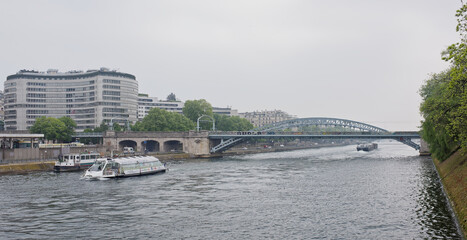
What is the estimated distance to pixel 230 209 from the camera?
3058 centimetres

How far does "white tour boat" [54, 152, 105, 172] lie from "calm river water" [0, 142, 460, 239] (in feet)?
44.9

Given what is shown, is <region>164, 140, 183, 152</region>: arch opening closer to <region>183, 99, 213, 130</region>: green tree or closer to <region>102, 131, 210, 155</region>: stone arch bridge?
<region>102, 131, 210, 155</region>: stone arch bridge

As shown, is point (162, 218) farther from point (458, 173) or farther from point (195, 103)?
point (195, 103)

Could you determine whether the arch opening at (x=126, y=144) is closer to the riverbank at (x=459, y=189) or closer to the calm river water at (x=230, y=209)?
the calm river water at (x=230, y=209)

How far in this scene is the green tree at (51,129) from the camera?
10381cm

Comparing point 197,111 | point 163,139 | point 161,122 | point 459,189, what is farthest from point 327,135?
point 459,189

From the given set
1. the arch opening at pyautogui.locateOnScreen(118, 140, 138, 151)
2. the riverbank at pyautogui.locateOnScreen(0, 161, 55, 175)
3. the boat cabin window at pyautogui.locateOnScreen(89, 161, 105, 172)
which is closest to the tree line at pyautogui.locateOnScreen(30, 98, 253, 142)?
the arch opening at pyautogui.locateOnScreen(118, 140, 138, 151)

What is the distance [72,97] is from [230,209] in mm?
141779

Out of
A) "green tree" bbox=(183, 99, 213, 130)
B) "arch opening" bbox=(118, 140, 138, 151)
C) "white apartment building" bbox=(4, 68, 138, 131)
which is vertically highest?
"white apartment building" bbox=(4, 68, 138, 131)

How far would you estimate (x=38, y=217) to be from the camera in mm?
28234

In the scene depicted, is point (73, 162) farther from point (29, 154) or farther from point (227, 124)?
point (227, 124)

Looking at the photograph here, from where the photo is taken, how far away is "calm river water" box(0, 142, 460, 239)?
2386 cm

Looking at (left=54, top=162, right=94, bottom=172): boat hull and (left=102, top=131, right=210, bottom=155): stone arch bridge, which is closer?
(left=54, top=162, right=94, bottom=172): boat hull

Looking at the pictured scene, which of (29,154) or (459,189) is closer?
(459,189)
